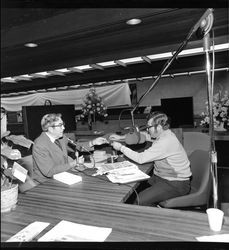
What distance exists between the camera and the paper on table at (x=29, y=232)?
2.95 ft

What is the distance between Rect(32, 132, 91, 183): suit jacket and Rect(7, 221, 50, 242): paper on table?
2.79 feet

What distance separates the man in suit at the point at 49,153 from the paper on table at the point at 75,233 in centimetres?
91

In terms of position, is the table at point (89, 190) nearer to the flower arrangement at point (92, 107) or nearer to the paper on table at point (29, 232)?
the paper on table at point (29, 232)

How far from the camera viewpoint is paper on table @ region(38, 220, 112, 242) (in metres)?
0.91

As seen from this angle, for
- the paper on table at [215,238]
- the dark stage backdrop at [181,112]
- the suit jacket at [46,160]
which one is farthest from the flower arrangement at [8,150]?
the dark stage backdrop at [181,112]

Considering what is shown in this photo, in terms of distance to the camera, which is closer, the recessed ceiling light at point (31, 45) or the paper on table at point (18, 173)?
the paper on table at point (18, 173)

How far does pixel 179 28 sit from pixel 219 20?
A: 0.40 m

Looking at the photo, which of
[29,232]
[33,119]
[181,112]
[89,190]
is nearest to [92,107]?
[33,119]

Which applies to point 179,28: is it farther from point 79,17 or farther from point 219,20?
point 79,17

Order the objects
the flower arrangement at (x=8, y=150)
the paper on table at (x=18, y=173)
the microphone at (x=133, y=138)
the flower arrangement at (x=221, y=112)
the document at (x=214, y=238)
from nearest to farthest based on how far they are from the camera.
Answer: the document at (x=214, y=238) < the flower arrangement at (x=8, y=150) < the paper on table at (x=18, y=173) < the microphone at (x=133, y=138) < the flower arrangement at (x=221, y=112)

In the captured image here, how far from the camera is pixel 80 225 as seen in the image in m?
1.02

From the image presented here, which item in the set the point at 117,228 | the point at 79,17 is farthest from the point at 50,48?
the point at 117,228

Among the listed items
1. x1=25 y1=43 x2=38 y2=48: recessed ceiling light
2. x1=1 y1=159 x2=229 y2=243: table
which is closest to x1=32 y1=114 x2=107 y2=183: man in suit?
x1=1 y1=159 x2=229 y2=243: table

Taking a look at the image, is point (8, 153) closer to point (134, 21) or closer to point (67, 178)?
point (67, 178)
